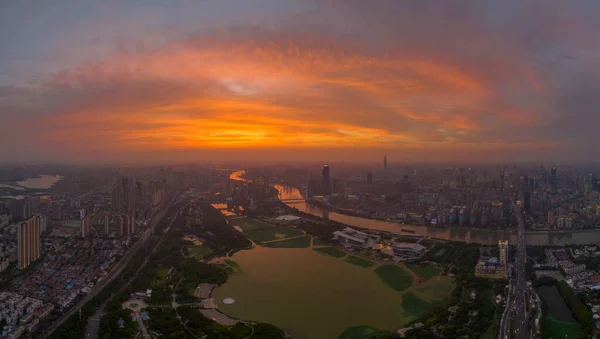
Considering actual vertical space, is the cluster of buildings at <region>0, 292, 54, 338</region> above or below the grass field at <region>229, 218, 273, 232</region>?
below

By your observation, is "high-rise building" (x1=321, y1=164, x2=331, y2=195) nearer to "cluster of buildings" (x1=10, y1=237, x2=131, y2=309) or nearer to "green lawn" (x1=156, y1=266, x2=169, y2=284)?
"cluster of buildings" (x1=10, y1=237, x2=131, y2=309)

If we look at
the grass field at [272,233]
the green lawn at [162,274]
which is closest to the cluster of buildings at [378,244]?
the grass field at [272,233]

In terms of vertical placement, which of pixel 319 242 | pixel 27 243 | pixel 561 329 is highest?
pixel 27 243

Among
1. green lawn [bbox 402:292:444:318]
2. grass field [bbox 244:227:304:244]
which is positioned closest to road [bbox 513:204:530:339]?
green lawn [bbox 402:292:444:318]

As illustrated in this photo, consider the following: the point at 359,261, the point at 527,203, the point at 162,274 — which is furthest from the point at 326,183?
the point at 162,274

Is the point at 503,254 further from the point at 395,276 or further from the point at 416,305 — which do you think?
the point at 416,305

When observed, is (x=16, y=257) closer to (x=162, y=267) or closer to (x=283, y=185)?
(x=162, y=267)

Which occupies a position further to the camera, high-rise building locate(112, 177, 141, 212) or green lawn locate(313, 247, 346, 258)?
high-rise building locate(112, 177, 141, 212)
